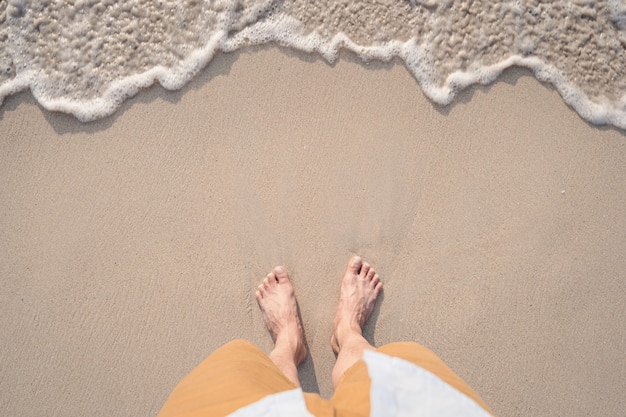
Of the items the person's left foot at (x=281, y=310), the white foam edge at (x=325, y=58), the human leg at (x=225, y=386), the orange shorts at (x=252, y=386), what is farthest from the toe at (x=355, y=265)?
the white foam edge at (x=325, y=58)

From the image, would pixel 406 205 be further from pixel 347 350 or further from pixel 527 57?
pixel 527 57

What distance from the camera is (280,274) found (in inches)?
73.4

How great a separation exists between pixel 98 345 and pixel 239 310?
58cm

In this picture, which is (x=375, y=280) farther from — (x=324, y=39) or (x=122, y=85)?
(x=122, y=85)

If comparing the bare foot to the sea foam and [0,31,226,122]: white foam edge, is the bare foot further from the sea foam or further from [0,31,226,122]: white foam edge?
[0,31,226,122]: white foam edge

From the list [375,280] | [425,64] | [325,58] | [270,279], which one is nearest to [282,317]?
[270,279]

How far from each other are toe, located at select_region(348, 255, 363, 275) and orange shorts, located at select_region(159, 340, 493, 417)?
0.41 m

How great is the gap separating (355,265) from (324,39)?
0.95 meters

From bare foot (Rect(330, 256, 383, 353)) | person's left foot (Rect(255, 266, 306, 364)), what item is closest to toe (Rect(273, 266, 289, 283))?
person's left foot (Rect(255, 266, 306, 364))

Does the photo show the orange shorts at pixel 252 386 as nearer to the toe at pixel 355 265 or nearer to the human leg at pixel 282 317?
the human leg at pixel 282 317

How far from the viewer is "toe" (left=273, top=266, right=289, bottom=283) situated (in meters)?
1.86

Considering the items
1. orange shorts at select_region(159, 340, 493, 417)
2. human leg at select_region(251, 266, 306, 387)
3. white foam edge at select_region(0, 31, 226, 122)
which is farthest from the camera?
white foam edge at select_region(0, 31, 226, 122)

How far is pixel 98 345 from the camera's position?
73.1 inches

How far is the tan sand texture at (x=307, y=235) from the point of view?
1.86 m
